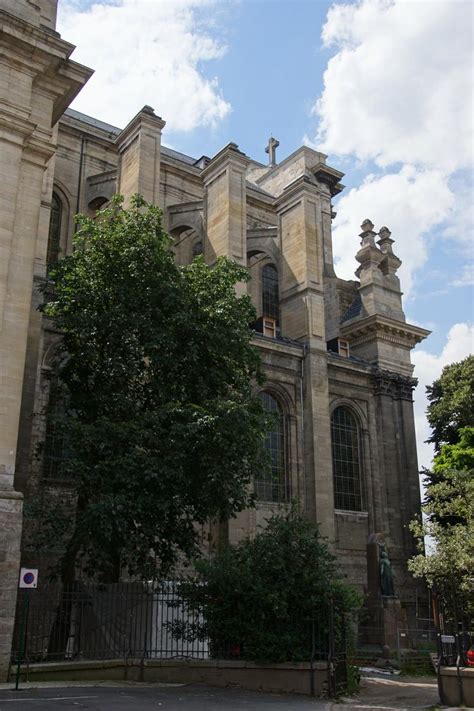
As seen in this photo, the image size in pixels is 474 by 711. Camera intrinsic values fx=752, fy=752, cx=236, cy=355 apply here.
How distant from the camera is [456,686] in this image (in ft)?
40.0

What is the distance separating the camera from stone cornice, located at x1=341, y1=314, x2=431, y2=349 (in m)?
32.1

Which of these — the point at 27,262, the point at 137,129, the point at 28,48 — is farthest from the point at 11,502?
the point at 137,129

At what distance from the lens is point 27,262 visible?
1566 centimetres

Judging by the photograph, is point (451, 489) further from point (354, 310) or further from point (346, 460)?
point (354, 310)

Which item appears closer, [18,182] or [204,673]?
[204,673]

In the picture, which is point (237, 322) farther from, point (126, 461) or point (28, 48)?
point (28, 48)

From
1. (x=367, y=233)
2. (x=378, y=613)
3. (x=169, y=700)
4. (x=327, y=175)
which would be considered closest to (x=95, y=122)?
(x=327, y=175)

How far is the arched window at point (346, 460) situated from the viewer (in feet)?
94.7

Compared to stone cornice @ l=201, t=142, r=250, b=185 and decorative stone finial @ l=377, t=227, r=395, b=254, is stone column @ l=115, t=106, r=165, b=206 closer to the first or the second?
stone cornice @ l=201, t=142, r=250, b=185

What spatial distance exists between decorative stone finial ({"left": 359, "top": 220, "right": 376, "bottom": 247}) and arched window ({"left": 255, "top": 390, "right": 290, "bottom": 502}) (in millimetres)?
10524

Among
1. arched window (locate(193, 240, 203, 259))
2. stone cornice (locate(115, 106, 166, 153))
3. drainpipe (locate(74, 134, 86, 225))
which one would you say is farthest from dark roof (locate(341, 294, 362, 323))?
drainpipe (locate(74, 134, 86, 225))

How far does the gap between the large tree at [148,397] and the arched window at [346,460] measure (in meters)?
11.3

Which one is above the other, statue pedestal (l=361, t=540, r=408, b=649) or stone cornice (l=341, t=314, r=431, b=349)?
stone cornice (l=341, t=314, r=431, b=349)

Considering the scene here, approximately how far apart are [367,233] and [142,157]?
12.5m
